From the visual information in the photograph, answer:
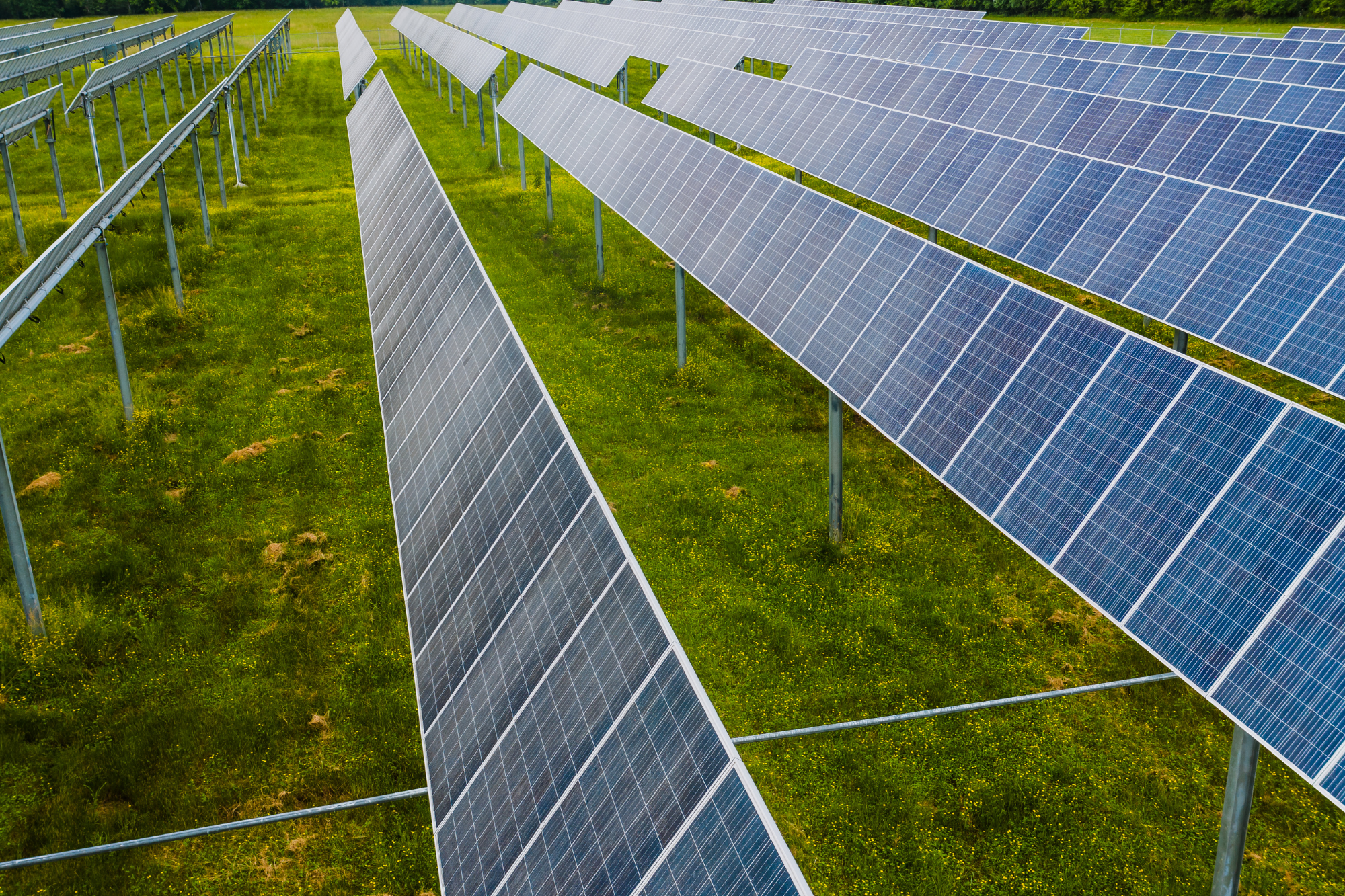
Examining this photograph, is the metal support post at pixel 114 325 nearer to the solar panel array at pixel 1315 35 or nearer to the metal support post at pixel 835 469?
the metal support post at pixel 835 469

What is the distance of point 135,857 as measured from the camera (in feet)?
30.9

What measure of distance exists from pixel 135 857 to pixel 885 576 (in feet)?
29.3

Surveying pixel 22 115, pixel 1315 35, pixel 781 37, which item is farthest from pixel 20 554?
pixel 1315 35

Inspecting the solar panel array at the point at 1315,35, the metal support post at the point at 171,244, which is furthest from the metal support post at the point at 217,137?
the solar panel array at the point at 1315,35

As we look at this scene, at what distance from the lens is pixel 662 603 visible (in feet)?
42.0

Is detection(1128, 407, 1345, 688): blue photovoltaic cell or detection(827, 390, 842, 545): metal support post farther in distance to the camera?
detection(827, 390, 842, 545): metal support post

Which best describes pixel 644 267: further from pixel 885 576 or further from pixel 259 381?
pixel 885 576

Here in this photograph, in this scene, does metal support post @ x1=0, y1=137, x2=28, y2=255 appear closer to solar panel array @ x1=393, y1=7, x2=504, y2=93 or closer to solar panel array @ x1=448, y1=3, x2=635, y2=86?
solar panel array @ x1=393, y1=7, x2=504, y2=93

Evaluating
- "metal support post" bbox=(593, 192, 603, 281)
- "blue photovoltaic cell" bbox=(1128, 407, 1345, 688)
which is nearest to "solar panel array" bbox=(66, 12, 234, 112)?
"metal support post" bbox=(593, 192, 603, 281)

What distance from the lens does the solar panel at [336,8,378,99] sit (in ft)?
118

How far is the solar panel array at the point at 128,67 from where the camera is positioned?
3397cm

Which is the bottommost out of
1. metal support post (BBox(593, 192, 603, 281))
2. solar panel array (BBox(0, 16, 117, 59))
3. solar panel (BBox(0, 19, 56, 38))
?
metal support post (BBox(593, 192, 603, 281))

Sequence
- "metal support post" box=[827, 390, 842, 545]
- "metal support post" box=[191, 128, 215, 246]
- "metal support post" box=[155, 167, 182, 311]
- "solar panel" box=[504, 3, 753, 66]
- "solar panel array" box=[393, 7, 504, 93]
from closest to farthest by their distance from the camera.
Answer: "metal support post" box=[827, 390, 842, 545] < "metal support post" box=[155, 167, 182, 311] < "metal support post" box=[191, 128, 215, 246] < "solar panel array" box=[393, 7, 504, 93] < "solar panel" box=[504, 3, 753, 66]

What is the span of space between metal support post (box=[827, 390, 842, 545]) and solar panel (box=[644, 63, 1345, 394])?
4.73 metres
